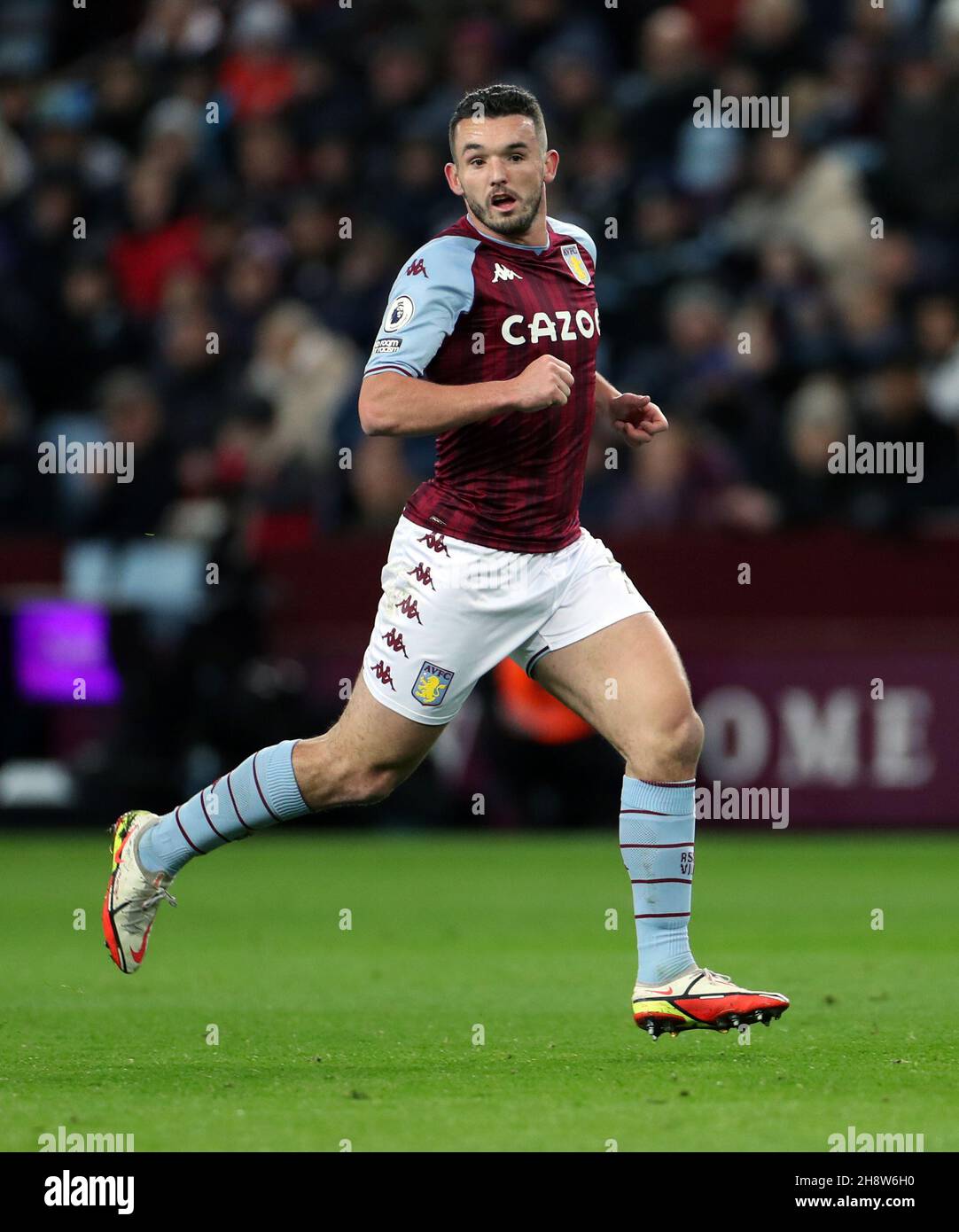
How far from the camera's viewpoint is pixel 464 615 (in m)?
6.55

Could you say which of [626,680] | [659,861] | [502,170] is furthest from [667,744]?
[502,170]

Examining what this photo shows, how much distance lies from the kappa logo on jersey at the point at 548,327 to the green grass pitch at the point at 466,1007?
1.96 metres

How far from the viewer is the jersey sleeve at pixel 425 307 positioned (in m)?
6.30

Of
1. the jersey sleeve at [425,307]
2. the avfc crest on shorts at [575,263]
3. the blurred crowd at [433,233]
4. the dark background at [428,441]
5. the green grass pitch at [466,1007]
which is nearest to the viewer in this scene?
the green grass pitch at [466,1007]

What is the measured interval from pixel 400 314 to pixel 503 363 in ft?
1.09

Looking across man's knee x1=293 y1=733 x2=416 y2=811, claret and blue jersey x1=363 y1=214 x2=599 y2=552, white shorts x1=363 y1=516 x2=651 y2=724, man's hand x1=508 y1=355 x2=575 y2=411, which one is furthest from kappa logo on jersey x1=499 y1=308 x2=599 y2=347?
man's knee x1=293 y1=733 x2=416 y2=811

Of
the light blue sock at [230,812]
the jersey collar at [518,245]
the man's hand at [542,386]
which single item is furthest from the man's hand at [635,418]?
the light blue sock at [230,812]

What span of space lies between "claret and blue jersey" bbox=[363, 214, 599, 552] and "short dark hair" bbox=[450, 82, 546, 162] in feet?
1.00

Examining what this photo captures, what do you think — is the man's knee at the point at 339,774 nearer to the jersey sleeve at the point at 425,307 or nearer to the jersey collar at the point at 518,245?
the jersey sleeve at the point at 425,307

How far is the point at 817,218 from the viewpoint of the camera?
1538 centimetres

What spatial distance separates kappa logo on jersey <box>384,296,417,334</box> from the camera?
635 cm

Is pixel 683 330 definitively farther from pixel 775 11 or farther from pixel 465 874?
pixel 465 874

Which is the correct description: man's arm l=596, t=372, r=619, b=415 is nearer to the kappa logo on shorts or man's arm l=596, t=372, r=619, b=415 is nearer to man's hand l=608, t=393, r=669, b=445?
man's hand l=608, t=393, r=669, b=445

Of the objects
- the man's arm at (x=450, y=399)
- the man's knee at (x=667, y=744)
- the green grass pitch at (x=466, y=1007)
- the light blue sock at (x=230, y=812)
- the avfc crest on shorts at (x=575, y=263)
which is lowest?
the green grass pitch at (x=466, y=1007)
